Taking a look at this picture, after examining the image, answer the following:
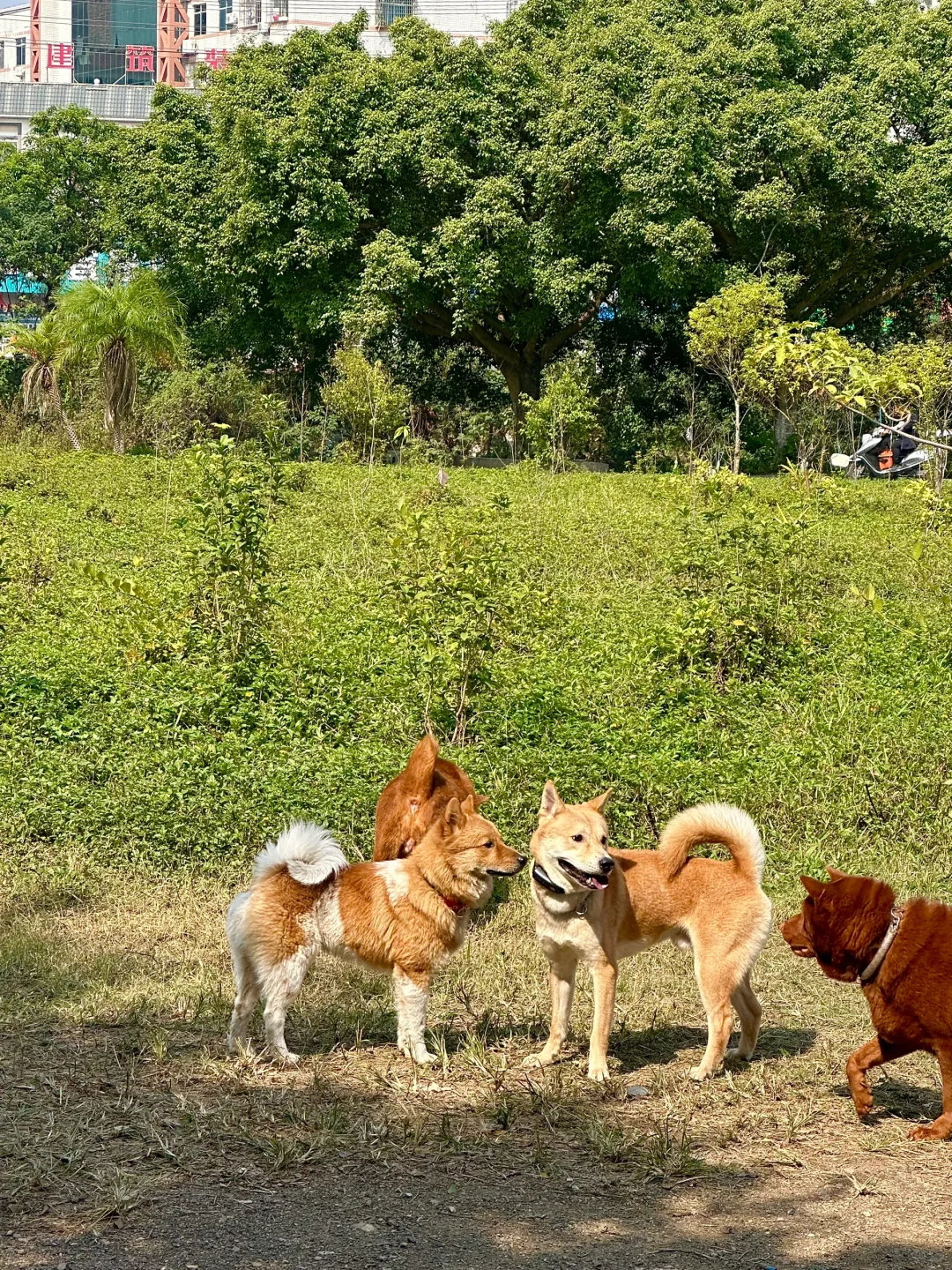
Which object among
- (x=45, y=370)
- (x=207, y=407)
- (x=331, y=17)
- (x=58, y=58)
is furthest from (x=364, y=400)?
(x=58, y=58)

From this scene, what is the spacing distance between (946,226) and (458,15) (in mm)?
44955

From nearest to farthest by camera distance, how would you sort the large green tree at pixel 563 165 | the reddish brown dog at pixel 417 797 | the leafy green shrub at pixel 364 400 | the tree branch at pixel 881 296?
the reddish brown dog at pixel 417 797 → the leafy green shrub at pixel 364 400 → the large green tree at pixel 563 165 → the tree branch at pixel 881 296

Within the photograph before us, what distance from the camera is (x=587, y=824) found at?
196 inches

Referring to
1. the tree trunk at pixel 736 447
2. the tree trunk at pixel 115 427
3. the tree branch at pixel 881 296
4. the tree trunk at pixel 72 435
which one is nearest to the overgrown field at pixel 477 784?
the tree trunk at pixel 736 447

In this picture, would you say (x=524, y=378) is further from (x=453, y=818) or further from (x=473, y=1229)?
(x=473, y=1229)

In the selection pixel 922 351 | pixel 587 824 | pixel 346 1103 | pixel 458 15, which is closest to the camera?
pixel 346 1103

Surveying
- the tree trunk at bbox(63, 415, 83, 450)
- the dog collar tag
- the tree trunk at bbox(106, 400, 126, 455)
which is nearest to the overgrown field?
the dog collar tag

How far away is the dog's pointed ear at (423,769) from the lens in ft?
19.8

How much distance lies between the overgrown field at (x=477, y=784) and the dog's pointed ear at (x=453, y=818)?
79cm

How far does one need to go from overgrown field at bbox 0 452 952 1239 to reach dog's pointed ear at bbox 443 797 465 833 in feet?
2.60

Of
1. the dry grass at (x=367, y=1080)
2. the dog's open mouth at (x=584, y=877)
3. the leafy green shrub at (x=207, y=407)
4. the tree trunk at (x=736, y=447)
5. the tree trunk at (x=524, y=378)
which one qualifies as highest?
the tree trunk at (x=524, y=378)

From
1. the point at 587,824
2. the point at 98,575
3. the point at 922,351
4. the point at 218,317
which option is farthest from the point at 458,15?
the point at 587,824

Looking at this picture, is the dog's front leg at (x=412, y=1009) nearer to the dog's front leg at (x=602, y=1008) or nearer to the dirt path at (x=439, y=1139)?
the dirt path at (x=439, y=1139)

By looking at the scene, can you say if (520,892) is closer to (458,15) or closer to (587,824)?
(587,824)
